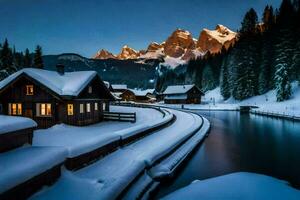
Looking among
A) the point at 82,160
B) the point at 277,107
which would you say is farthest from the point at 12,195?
the point at 277,107

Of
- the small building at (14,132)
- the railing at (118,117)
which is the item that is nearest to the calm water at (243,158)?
the small building at (14,132)

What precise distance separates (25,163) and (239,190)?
884cm

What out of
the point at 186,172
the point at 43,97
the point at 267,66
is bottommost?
the point at 186,172

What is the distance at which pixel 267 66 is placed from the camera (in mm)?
71375

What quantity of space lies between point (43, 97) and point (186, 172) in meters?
20.5

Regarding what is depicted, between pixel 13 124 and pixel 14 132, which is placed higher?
pixel 13 124

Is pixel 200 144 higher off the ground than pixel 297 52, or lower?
lower

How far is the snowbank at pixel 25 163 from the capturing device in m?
7.50

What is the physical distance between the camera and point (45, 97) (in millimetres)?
28625

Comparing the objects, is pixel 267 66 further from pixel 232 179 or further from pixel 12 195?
pixel 12 195

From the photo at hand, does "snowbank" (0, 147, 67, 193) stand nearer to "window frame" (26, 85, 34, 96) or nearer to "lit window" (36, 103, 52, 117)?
"lit window" (36, 103, 52, 117)

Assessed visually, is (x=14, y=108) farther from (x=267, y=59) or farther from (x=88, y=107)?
(x=267, y=59)

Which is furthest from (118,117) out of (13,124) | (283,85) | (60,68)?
(283,85)

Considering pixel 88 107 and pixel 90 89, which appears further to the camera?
pixel 90 89
